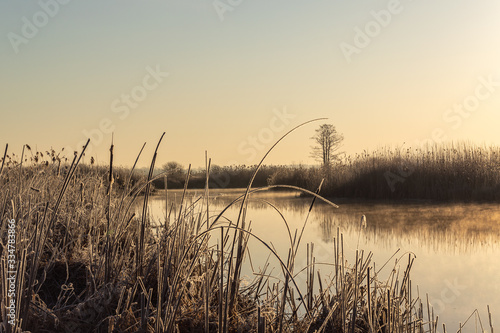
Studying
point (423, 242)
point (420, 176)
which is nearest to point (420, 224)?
point (423, 242)

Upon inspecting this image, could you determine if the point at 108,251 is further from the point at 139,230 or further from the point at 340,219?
the point at 340,219

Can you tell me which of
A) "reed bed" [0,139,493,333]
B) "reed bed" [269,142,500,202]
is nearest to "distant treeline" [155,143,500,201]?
"reed bed" [269,142,500,202]

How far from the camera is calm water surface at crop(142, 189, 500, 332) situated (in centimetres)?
348

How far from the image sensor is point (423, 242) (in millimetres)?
5441

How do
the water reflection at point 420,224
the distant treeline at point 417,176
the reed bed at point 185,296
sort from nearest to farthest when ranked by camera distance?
the reed bed at point 185,296 → the water reflection at point 420,224 → the distant treeline at point 417,176

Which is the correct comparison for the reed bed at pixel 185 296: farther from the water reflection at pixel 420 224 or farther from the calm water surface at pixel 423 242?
the water reflection at pixel 420 224

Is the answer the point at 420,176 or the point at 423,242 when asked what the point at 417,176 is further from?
the point at 423,242

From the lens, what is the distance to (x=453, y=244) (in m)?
5.46

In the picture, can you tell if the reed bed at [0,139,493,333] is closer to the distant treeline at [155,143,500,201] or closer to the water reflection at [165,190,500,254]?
the water reflection at [165,190,500,254]

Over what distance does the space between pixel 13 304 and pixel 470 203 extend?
9.25 m

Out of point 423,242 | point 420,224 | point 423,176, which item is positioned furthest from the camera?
point 423,176

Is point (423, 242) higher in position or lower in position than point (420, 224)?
lower

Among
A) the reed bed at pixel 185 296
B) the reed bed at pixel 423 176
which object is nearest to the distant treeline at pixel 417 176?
the reed bed at pixel 423 176

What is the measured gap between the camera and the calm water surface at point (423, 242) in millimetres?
3477
